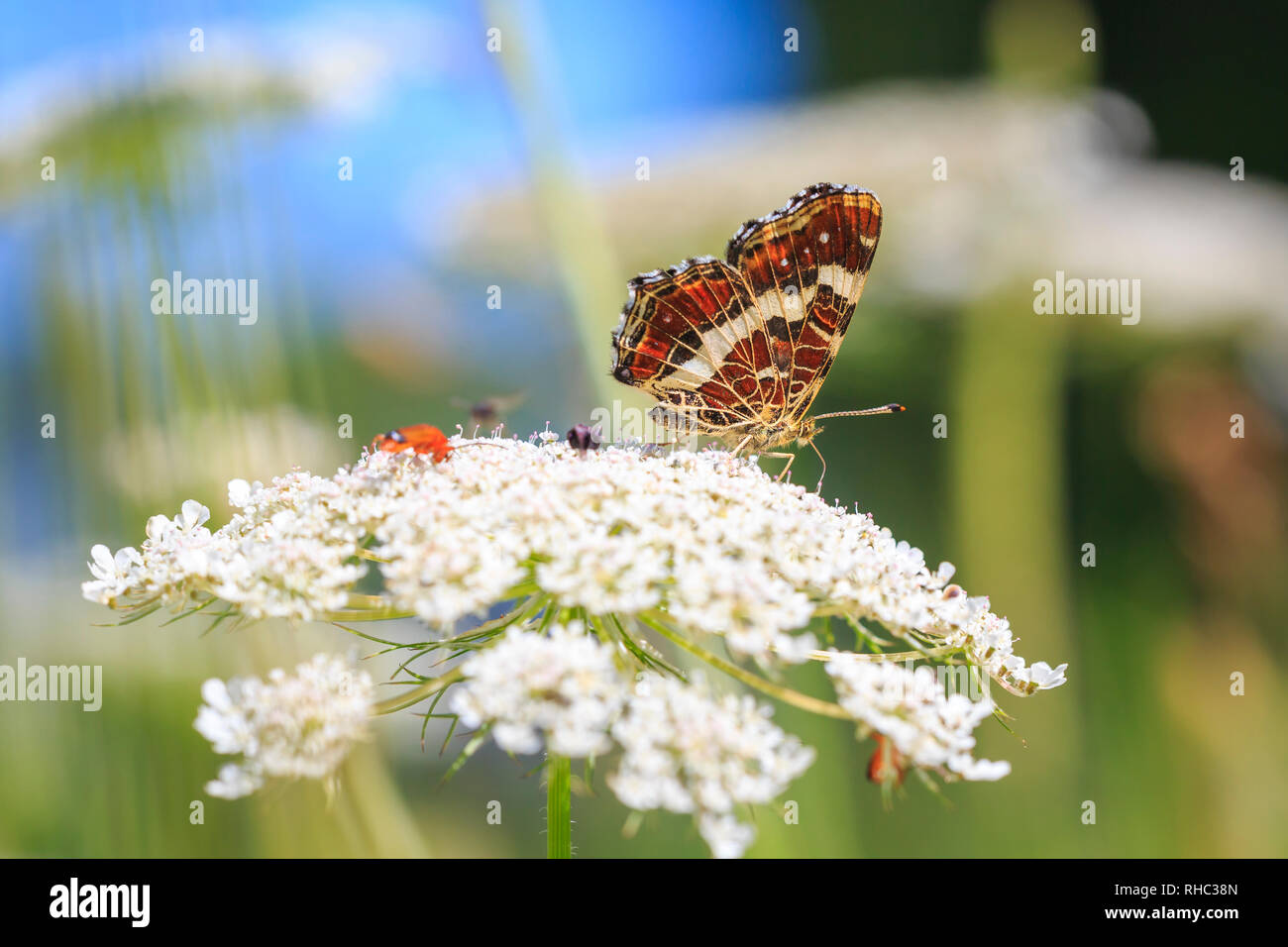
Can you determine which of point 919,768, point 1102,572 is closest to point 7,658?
point 919,768

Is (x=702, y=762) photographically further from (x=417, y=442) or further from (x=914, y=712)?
(x=417, y=442)

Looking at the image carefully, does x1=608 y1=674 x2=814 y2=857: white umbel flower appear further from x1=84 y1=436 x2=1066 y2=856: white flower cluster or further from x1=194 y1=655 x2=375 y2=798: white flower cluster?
x1=194 y1=655 x2=375 y2=798: white flower cluster

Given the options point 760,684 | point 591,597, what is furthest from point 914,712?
point 591,597

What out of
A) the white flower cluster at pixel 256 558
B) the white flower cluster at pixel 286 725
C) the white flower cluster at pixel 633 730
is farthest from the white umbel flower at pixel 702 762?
the white flower cluster at pixel 256 558

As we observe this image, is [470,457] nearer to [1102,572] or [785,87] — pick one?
[1102,572]

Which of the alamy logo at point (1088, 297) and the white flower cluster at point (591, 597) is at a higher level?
the alamy logo at point (1088, 297)

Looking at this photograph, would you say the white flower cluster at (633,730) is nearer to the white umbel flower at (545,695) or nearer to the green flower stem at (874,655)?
the white umbel flower at (545,695)

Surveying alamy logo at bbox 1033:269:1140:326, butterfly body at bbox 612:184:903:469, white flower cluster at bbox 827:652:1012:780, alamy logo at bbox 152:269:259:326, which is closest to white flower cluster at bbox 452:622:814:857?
white flower cluster at bbox 827:652:1012:780
